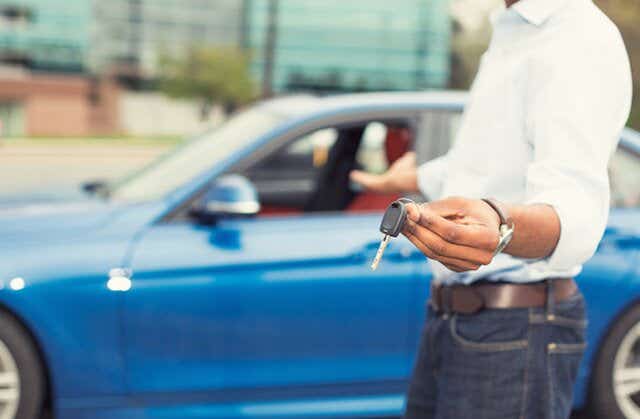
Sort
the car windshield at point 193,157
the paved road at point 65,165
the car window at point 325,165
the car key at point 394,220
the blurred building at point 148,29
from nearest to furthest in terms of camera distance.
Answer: the car key at point 394,220 < the car windshield at point 193,157 < the car window at point 325,165 < the paved road at point 65,165 < the blurred building at point 148,29

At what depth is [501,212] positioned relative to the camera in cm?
166

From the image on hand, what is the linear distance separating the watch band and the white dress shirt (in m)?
0.02

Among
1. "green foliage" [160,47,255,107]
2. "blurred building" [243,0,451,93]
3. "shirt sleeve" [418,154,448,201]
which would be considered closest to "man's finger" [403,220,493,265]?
"shirt sleeve" [418,154,448,201]

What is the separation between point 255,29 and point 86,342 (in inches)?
2728

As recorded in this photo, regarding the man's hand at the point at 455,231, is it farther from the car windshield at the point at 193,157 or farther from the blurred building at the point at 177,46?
the blurred building at the point at 177,46

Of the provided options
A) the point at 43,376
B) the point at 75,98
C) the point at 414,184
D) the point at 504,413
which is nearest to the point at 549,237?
the point at 504,413

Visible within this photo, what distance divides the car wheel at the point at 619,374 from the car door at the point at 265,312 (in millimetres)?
751

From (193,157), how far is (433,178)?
1.97 m

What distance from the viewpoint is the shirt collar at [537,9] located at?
2.01m

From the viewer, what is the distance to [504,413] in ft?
6.78


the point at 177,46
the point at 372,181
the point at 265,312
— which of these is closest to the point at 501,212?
the point at 372,181

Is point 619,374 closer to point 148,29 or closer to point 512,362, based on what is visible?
point 512,362

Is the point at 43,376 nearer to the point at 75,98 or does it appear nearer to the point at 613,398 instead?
the point at 613,398

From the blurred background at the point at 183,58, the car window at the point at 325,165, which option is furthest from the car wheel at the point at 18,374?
the blurred background at the point at 183,58
